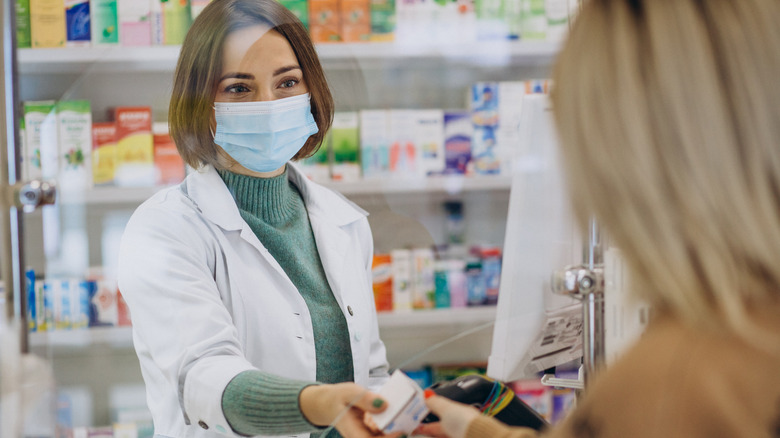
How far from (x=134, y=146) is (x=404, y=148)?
38cm

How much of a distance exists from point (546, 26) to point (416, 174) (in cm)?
29

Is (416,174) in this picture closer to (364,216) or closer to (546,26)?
(364,216)

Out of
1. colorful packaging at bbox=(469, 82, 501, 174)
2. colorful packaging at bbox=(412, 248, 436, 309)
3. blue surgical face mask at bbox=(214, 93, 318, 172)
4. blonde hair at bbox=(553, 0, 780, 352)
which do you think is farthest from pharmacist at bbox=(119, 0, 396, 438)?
blonde hair at bbox=(553, 0, 780, 352)

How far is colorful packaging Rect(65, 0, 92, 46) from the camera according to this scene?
3.25ft

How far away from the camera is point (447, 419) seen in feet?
2.74

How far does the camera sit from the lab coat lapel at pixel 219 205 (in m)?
0.89

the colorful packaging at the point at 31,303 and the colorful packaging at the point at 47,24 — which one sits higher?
the colorful packaging at the point at 47,24

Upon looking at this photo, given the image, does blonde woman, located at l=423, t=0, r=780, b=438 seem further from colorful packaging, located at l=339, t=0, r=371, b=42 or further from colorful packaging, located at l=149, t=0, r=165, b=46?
colorful packaging, located at l=149, t=0, r=165, b=46

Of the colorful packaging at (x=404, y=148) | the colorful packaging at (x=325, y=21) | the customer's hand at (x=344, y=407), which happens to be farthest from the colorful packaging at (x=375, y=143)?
the customer's hand at (x=344, y=407)

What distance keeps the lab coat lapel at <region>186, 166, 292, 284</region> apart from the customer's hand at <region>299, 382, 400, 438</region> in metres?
0.14

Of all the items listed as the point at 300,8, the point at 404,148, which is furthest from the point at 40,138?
the point at 404,148

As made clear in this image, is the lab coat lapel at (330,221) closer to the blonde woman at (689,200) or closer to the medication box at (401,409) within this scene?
the medication box at (401,409)

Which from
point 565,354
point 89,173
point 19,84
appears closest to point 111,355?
point 89,173

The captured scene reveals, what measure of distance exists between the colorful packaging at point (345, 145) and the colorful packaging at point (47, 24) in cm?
39
